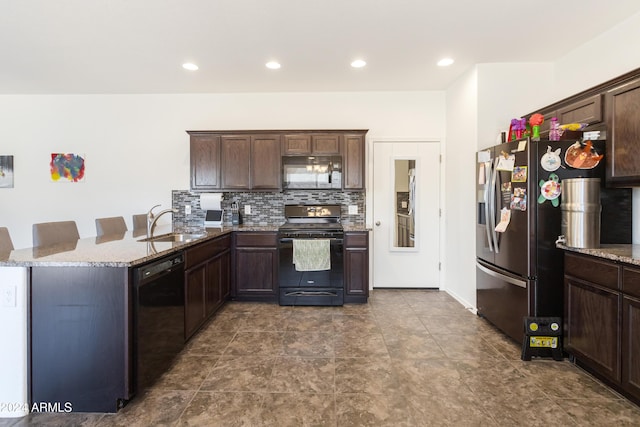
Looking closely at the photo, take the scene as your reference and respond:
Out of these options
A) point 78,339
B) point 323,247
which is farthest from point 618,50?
point 78,339

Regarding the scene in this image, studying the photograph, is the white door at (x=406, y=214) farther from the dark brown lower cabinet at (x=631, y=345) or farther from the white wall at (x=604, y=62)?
the dark brown lower cabinet at (x=631, y=345)

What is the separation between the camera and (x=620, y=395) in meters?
1.96

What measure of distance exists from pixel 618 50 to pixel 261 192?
12.4 feet

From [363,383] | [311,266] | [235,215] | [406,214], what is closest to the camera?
[363,383]

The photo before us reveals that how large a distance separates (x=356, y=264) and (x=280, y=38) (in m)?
2.42

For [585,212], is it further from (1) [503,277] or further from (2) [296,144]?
(2) [296,144]

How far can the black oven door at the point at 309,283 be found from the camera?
3584mm

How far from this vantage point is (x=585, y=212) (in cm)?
217

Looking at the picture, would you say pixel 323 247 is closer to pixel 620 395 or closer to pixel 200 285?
pixel 200 285

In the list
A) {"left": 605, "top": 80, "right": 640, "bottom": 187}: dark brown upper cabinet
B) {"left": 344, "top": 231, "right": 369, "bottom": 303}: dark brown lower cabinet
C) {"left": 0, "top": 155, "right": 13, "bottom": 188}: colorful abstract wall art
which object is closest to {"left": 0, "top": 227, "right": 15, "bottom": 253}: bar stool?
{"left": 344, "top": 231, "right": 369, "bottom": 303}: dark brown lower cabinet

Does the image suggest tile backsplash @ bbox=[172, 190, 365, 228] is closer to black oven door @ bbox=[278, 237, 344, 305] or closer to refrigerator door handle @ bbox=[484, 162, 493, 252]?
black oven door @ bbox=[278, 237, 344, 305]

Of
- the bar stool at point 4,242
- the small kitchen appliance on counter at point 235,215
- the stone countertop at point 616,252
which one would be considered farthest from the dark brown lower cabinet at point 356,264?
the bar stool at point 4,242

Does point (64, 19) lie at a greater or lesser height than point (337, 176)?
greater

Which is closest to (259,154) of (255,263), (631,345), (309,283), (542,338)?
(255,263)
